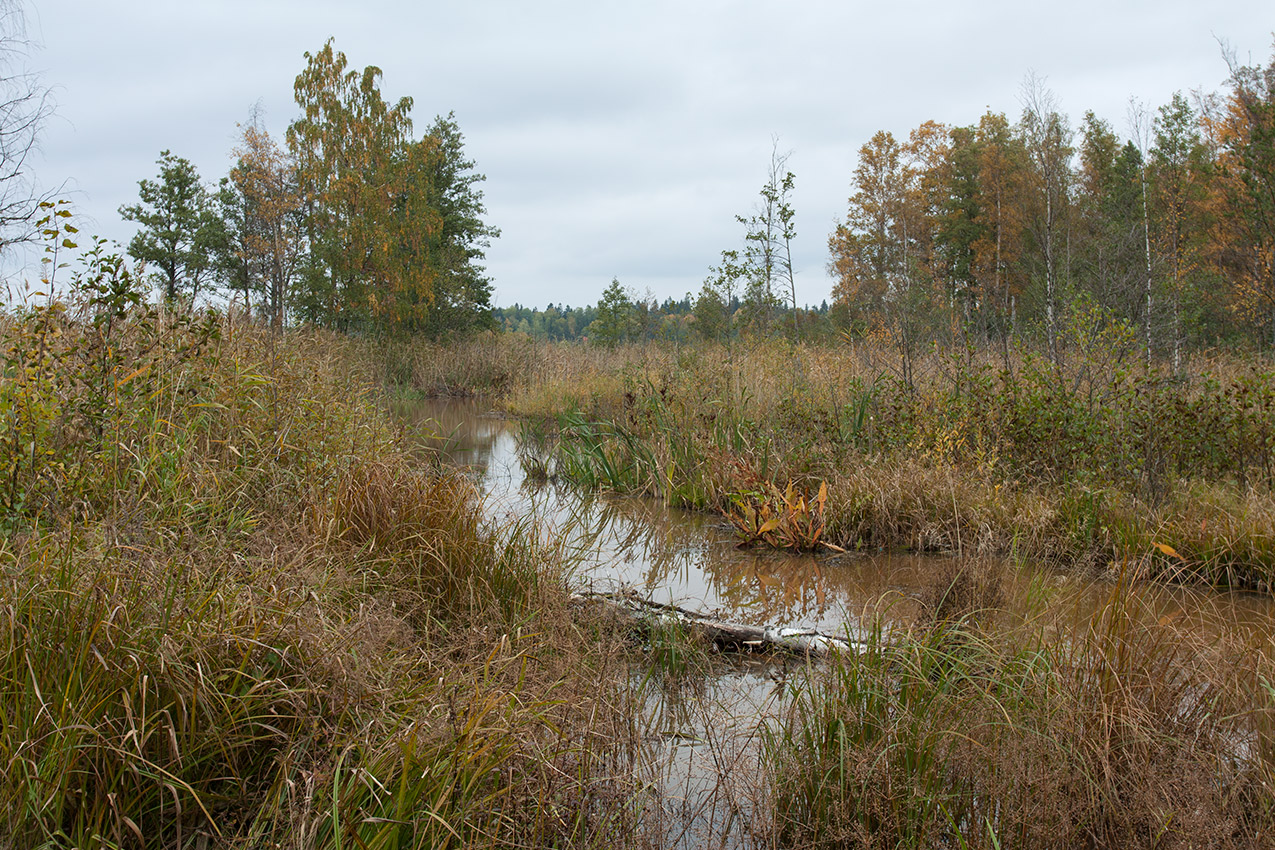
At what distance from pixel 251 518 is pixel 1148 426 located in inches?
243

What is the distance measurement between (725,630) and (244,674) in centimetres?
243

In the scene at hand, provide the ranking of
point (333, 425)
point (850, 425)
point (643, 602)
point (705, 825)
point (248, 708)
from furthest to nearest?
1. point (850, 425)
2. point (333, 425)
3. point (643, 602)
4. point (705, 825)
5. point (248, 708)

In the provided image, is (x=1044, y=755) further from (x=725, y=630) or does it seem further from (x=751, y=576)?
(x=751, y=576)

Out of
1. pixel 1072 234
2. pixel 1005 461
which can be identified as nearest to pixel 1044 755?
pixel 1005 461

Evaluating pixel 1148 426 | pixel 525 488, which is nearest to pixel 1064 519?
pixel 1148 426

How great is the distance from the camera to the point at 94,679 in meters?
1.89

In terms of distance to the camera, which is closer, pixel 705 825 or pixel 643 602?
pixel 705 825

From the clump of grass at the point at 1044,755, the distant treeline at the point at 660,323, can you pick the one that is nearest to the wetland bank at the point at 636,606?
the clump of grass at the point at 1044,755

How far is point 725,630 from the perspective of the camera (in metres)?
3.89

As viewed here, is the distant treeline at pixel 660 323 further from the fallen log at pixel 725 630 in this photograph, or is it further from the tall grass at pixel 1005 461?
the fallen log at pixel 725 630

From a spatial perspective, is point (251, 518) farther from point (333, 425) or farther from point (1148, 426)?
point (1148, 426)

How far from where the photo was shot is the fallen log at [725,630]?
3717 millimetres

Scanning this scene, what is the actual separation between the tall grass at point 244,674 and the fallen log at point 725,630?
0.25 metres

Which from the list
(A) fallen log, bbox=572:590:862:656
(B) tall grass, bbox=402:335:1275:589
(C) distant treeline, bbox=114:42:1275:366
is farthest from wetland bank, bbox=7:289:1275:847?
(C) distant treeline, bbox=114:42:1275:366
